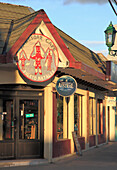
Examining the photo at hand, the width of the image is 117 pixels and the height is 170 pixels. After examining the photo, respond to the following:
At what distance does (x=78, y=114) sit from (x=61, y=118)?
353cm

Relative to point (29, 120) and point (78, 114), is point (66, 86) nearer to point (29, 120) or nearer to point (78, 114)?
point (29, 120)

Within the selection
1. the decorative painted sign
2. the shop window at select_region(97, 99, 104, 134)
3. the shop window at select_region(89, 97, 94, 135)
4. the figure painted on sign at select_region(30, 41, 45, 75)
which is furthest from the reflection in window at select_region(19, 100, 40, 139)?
the shop window at select_region(97, 99, 104, 134)

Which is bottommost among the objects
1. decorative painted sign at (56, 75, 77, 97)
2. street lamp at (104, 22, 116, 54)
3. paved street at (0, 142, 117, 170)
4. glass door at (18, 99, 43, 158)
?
paved street at (0, 142, 117, 170)

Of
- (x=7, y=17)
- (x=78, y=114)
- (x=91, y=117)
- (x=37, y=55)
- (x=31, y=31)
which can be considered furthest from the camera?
(x=91, y=117)

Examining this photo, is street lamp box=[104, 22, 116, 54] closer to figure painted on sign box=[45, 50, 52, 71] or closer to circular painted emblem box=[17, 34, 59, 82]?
circular painted emblem box=[17, 34, 59, 82]

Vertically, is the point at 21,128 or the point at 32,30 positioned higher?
the point at 32,30

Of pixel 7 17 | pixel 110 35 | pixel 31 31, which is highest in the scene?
pixel 7 17

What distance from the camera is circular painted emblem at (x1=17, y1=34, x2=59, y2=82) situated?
16006mm

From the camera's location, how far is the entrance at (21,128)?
16.8 meters

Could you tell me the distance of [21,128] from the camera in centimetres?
1711

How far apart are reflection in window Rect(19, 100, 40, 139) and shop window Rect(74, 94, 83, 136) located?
4508mm

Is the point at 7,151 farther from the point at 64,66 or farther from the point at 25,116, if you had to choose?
the point at 64,66

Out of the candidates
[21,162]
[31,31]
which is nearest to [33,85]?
[31,31]

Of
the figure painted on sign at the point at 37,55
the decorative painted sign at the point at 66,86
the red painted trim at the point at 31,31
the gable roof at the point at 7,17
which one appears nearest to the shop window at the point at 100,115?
the gable roof at the point at 7,17
